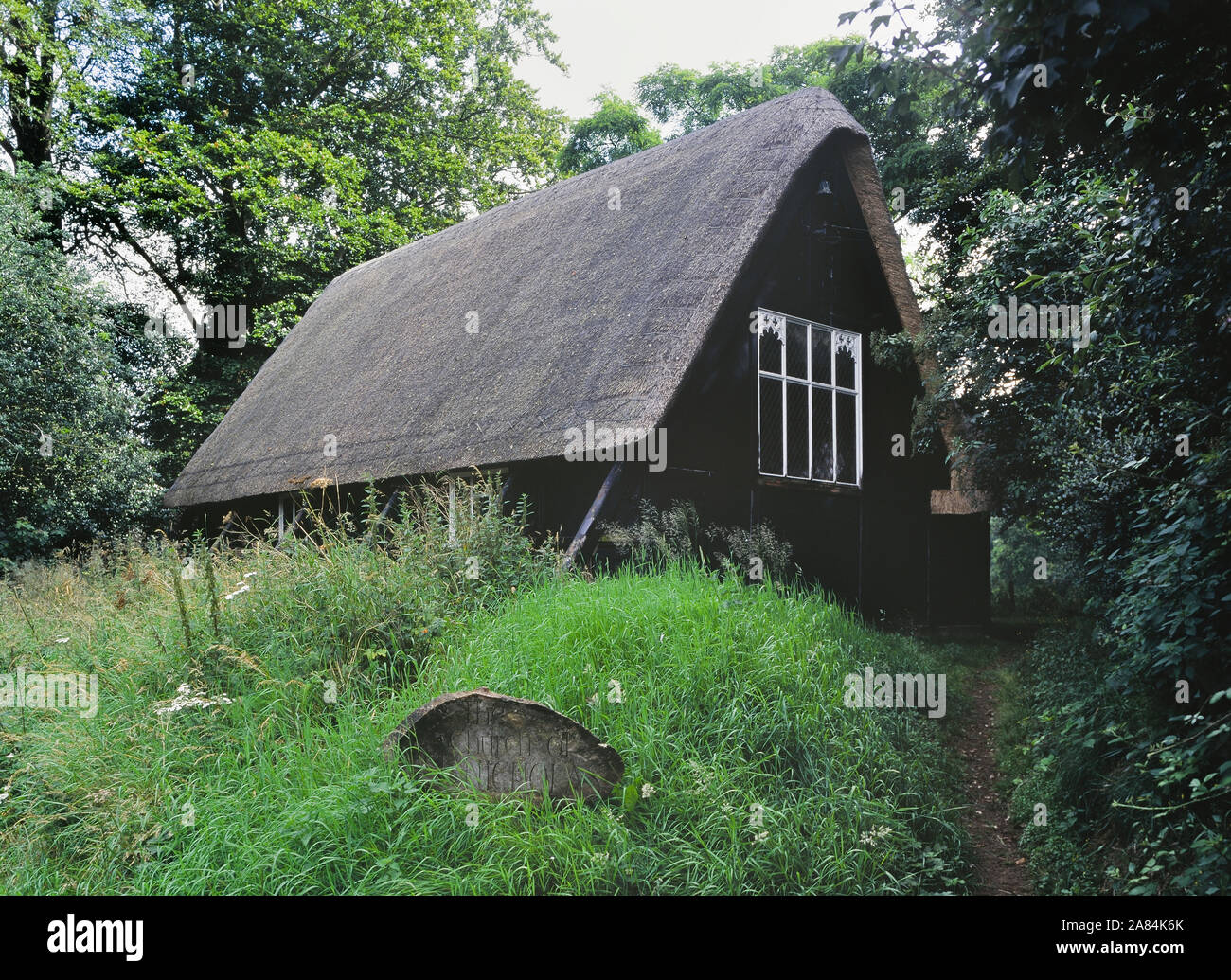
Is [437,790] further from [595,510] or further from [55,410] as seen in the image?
[55,410]

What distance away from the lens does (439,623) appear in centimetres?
512

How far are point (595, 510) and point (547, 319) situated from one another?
2749 mm

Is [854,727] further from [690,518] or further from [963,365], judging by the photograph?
[963,365]

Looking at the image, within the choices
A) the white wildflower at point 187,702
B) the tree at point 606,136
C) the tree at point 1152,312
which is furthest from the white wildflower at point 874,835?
the tree at point 606,136

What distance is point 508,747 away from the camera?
3.71 meters

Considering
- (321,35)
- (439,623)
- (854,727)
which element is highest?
(321,35)

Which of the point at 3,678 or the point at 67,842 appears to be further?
the point at 3,678

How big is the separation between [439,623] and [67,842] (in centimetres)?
206

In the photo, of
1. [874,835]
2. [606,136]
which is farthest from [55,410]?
[606,136]

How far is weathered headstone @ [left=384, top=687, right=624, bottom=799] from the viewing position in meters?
3.70

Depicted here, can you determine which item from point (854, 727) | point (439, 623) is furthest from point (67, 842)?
point (854, 727)

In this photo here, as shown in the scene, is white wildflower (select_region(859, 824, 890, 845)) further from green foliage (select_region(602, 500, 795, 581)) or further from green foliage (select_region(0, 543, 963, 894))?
green foliage (select_region(602, 500, 795, 581))

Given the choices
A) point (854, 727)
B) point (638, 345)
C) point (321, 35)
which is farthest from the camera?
point (321, 35)
